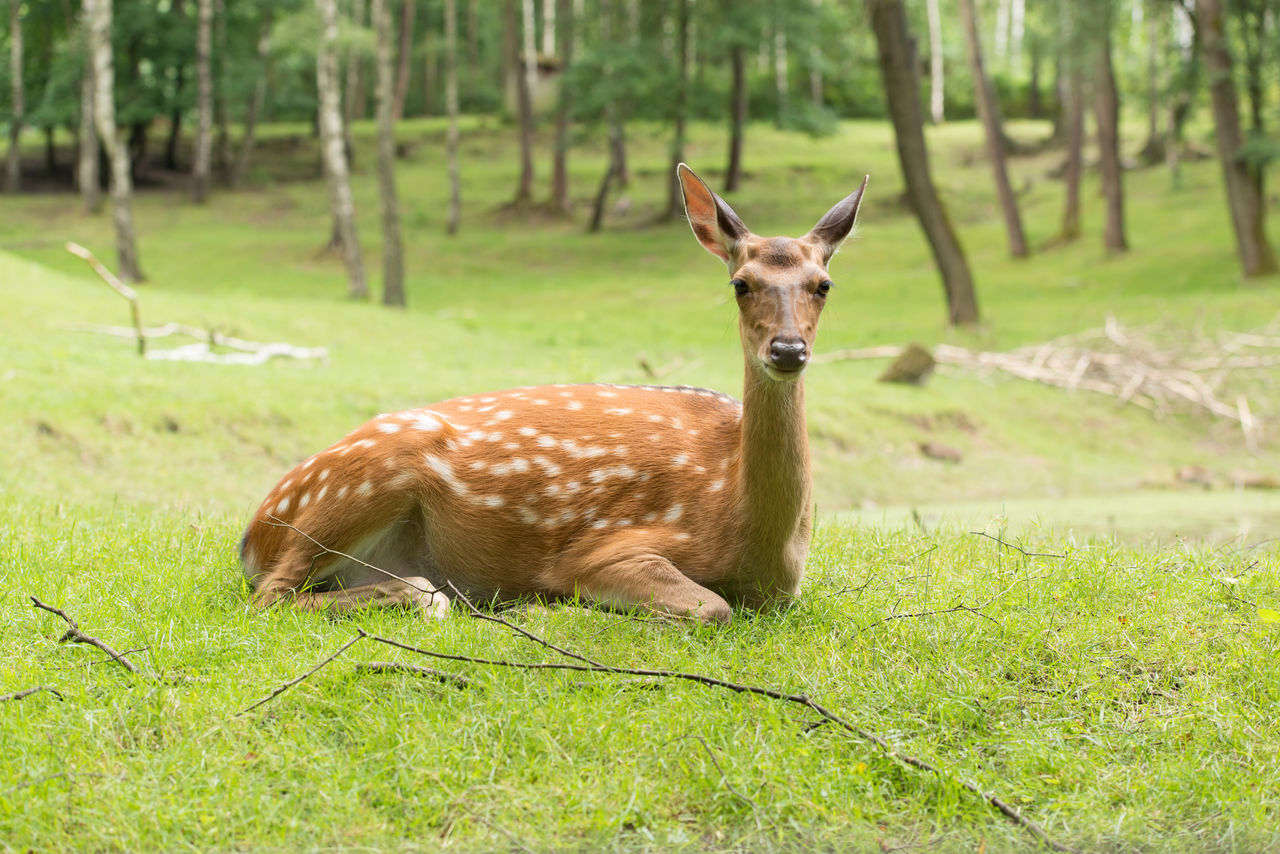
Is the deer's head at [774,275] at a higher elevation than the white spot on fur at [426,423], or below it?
higher

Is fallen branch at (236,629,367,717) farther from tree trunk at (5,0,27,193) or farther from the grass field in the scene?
tree trunk at (5,0,27,193)

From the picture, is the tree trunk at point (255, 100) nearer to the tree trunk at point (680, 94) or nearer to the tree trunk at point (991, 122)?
the tree trunk at point (680, 94)

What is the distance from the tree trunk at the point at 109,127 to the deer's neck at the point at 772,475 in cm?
2036

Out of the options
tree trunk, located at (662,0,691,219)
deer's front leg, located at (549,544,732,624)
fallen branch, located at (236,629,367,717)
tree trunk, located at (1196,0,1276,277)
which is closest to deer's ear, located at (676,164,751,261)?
deer's front leg, located at (549,544,732,624)

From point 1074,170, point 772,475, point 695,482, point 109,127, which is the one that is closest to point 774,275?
point 772,475

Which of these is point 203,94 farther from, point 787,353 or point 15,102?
point 787,353

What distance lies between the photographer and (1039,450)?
544 inches

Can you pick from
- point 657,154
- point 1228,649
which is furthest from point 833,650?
point 657,154

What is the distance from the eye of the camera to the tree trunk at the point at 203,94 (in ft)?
120

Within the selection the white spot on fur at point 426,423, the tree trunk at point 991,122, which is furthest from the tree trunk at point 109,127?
the white spot on fur at point 426,423

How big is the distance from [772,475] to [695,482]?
0.49 metres

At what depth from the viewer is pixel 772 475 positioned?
15.0 ft

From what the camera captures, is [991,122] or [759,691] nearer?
[759,691]

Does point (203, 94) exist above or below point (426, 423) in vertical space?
above
